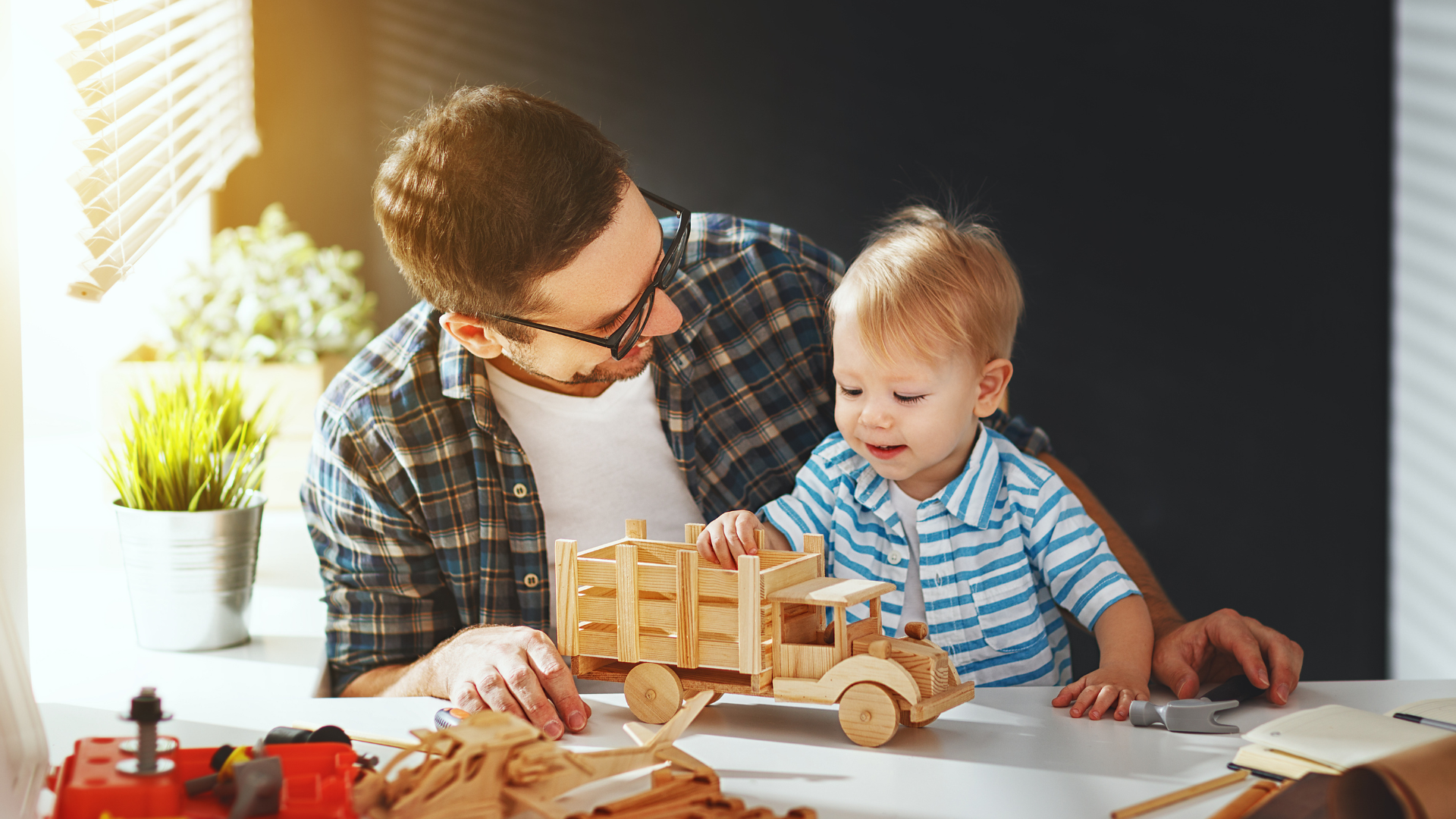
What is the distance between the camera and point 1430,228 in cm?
260

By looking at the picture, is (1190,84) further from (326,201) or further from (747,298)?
(326,201)

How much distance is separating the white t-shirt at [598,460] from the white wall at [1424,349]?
1.96m

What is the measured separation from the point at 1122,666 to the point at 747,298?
2.57 ft

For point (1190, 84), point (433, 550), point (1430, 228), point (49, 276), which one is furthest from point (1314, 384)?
point (49, 276)

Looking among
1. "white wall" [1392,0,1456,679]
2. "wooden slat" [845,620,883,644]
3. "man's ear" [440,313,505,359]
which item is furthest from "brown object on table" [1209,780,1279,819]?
"white wall" [1392,0,1456,679]

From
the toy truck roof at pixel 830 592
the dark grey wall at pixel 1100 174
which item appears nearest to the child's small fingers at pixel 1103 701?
the toy truck roof at pixel 830 592

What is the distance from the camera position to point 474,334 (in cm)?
142

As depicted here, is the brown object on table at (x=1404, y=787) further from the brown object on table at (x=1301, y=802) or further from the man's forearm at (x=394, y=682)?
the man's forearm at (x=394, y=682)

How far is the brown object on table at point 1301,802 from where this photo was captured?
2.48 feet

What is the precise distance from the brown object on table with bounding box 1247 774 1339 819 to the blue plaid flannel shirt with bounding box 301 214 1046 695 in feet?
2.53

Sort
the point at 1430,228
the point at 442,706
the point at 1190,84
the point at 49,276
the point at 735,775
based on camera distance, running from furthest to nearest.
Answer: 1. the point at 1190,84
2. the point at 1430,228
3. the point at 49,276
4. the point at 442,706
5. the point at 735,775

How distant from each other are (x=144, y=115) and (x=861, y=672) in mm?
1382

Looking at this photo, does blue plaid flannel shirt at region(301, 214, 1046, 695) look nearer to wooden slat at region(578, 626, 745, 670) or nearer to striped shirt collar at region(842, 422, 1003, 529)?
striped shirt collar at region(842, 422, 1003, 529)

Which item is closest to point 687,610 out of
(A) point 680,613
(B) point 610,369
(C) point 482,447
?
(A) point 680,613
